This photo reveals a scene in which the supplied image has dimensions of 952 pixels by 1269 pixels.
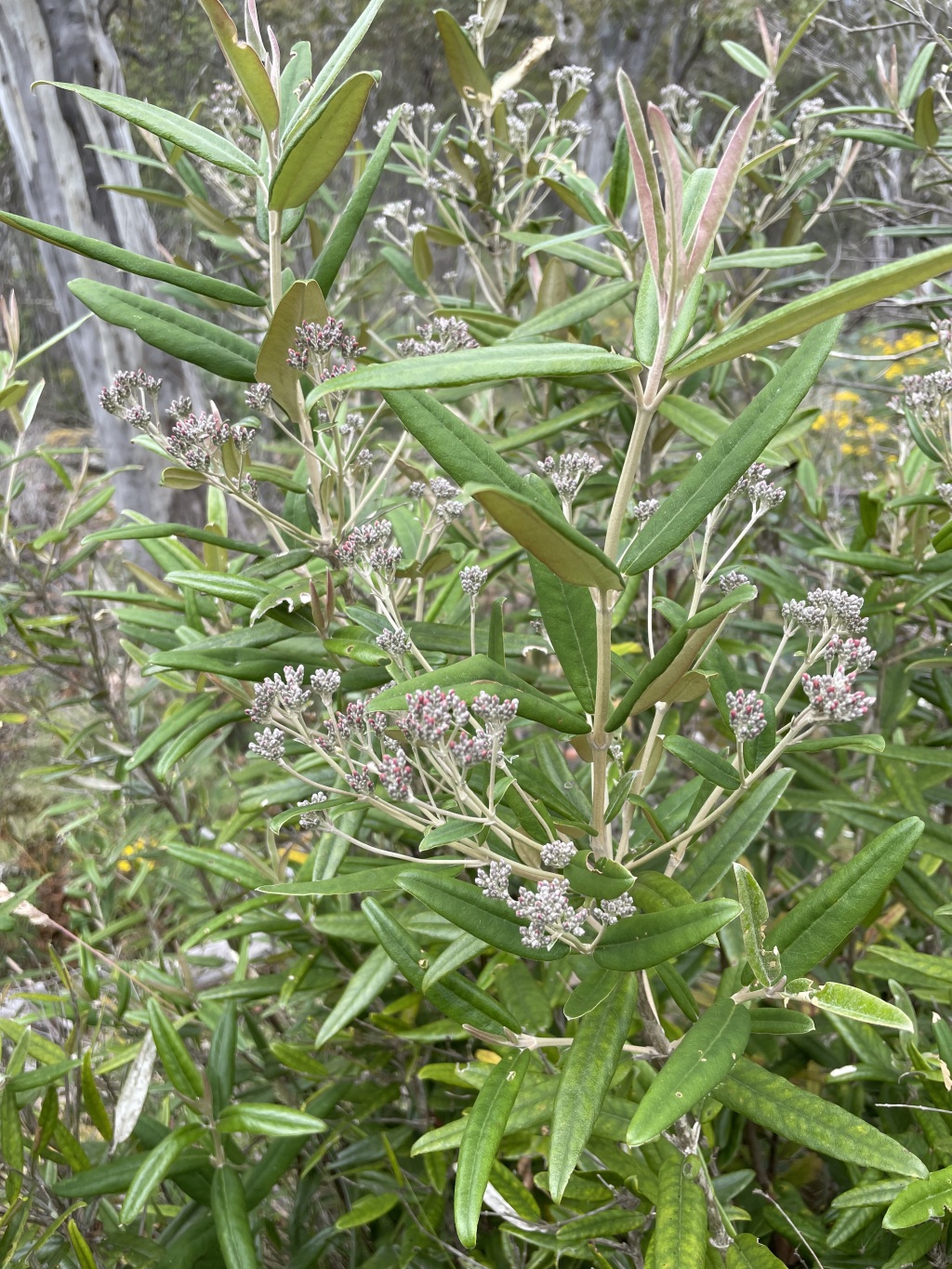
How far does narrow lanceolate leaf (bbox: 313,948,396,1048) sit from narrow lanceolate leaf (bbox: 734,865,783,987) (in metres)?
0.60

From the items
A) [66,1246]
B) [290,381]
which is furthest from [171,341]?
[66,1246]

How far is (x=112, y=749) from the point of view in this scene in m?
2.14

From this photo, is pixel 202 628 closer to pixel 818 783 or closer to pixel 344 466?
pixel 344 466

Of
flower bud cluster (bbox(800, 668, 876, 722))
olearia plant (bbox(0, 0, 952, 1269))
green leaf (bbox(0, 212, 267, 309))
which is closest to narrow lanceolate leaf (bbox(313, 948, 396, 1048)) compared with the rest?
olearia plant (bbox(0, 0, 952, 1269))

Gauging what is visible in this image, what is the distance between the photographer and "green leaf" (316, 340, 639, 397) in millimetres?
617

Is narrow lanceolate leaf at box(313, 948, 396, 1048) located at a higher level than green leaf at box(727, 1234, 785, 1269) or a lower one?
higher

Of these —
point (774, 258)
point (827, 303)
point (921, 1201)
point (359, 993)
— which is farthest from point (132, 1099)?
point (774, 258)

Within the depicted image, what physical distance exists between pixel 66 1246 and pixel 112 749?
109cm

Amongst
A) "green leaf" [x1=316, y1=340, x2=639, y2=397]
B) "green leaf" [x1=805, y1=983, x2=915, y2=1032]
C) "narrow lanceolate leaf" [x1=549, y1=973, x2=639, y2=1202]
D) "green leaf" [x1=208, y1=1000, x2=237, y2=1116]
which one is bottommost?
"green leaf" [x1=208, y1=1000, x2=237, y2=1116]

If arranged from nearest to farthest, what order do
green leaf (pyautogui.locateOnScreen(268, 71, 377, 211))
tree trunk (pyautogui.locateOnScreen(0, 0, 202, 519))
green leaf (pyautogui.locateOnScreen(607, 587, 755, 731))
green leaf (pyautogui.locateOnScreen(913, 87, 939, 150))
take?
green leaf (pyautogui.locateOnScreen(607, 587, 755, 731)), green leaf (pyautogui.locateOnScreen(268, 71, 377, 211)), green leaf (pyautogui.locateOnScreen(913, 87, 939, 150)), tree trunk (pyautogui.locateOnScreen(0, 0, 202, 519))

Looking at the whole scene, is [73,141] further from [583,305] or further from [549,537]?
[549,537]

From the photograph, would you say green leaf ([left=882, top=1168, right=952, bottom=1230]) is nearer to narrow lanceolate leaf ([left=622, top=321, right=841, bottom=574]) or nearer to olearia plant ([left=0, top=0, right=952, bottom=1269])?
olearia plant ([left=0, top=0, right=952, bottom=1269])

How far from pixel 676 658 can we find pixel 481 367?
299 mm

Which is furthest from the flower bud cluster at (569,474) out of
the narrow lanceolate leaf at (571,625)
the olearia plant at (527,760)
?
the narrow lanceolate leaf at (571,625)
